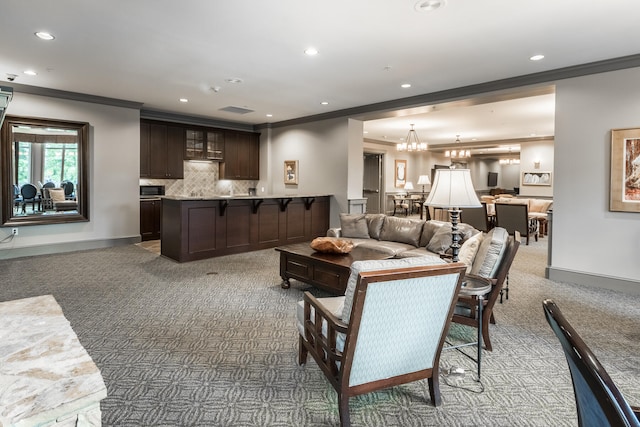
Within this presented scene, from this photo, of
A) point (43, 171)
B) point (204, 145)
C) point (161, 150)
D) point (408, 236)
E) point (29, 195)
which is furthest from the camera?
point (204, 145)

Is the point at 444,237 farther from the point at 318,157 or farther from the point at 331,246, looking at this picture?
the point at 318,157

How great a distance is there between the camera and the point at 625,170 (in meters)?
4.26

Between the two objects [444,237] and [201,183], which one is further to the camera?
[201,183]

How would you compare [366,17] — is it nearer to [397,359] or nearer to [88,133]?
[397,359]

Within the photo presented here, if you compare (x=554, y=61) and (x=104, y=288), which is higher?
(x=554, y=61)

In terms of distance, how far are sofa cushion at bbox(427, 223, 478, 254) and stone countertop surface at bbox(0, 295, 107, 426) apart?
386 cm

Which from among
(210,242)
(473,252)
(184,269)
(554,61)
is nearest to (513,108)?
(554,61)

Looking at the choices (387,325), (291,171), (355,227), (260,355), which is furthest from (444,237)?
(291,171)

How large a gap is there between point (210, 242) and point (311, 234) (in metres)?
2.37

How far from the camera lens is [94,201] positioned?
21.8ft

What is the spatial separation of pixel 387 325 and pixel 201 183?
7864 mm

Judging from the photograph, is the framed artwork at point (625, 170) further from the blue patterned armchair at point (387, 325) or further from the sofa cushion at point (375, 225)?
the blue patterned armchair at point (387, 325)

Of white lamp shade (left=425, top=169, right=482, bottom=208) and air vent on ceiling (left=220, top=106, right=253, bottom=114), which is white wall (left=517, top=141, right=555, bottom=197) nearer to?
air vent on ceiling (left=220, top=106, right=253, bottom=114)

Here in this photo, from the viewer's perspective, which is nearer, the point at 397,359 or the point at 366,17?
the point at 397,359
